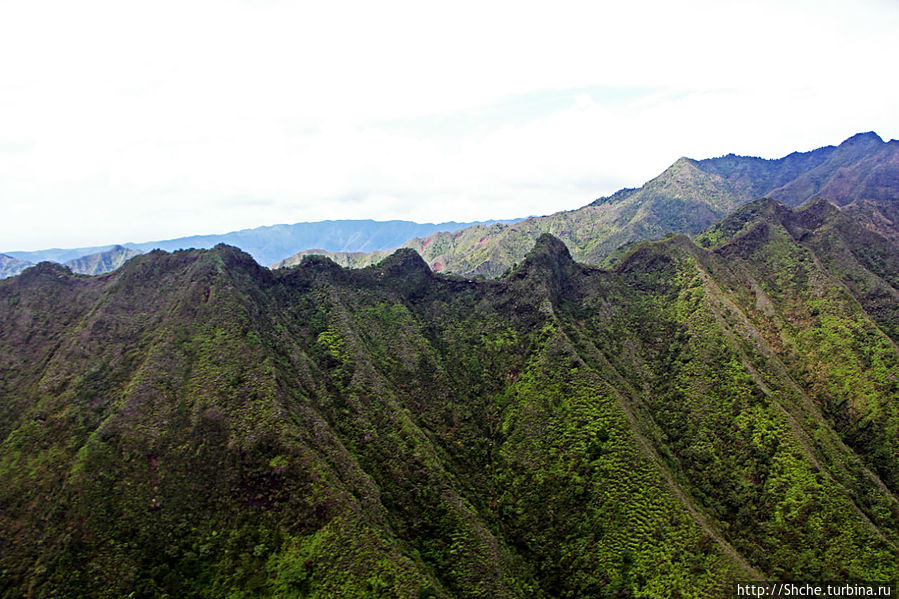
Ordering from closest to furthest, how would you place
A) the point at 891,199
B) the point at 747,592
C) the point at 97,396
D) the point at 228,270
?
1. the point at 747,592
2. the point at 97,396
3. the point at 228,270
4. the point at 891,199

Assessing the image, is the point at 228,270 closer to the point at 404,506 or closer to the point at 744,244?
the point at 404,506

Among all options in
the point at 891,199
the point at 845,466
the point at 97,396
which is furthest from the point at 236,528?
the point at 891,199

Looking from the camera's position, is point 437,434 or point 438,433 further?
point 438,433

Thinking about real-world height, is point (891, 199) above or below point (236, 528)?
above
